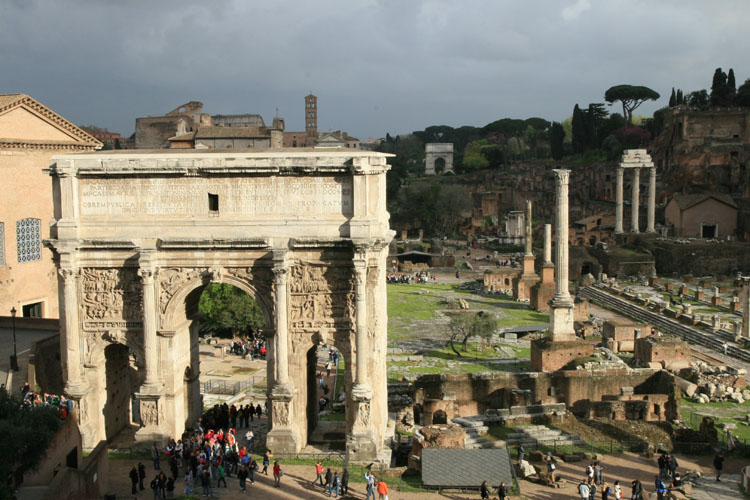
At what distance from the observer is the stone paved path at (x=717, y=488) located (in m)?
16.5

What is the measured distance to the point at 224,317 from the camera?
116 ft

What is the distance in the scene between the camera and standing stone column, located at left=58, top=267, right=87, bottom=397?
58.8 feet

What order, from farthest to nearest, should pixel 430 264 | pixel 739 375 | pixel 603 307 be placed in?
pixel 430 264 → pixel 603 307 → pixel 739 375

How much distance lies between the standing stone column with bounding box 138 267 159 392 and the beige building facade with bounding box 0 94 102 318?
15.3 meters

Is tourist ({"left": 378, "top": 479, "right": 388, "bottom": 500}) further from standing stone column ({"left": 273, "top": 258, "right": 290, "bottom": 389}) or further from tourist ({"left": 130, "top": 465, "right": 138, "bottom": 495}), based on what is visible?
tourist ({"left": 130, "top": 465, "right": 138, "bottom": 495})

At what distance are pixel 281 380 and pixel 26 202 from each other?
63.8ft

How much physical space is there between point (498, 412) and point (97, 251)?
12355 mm

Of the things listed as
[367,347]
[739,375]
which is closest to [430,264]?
[739,375]

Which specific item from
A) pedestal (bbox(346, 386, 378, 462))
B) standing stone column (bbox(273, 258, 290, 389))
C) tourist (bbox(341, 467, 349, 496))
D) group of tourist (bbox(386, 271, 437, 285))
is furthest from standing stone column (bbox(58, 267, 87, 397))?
group of tourist (bbox(386, 271, 437, 285))

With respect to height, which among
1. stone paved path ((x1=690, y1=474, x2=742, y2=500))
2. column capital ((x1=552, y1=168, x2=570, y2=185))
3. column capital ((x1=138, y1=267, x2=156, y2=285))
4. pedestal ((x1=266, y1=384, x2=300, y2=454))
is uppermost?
column capital ((x1=552, y1=168, x2=570, y2=185))

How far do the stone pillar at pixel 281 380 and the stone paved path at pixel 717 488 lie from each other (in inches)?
365

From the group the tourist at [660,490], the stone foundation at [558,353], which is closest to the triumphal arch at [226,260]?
the tourist at [660,490]

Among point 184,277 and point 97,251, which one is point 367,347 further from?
point 97,251

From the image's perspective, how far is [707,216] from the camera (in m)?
67.6
